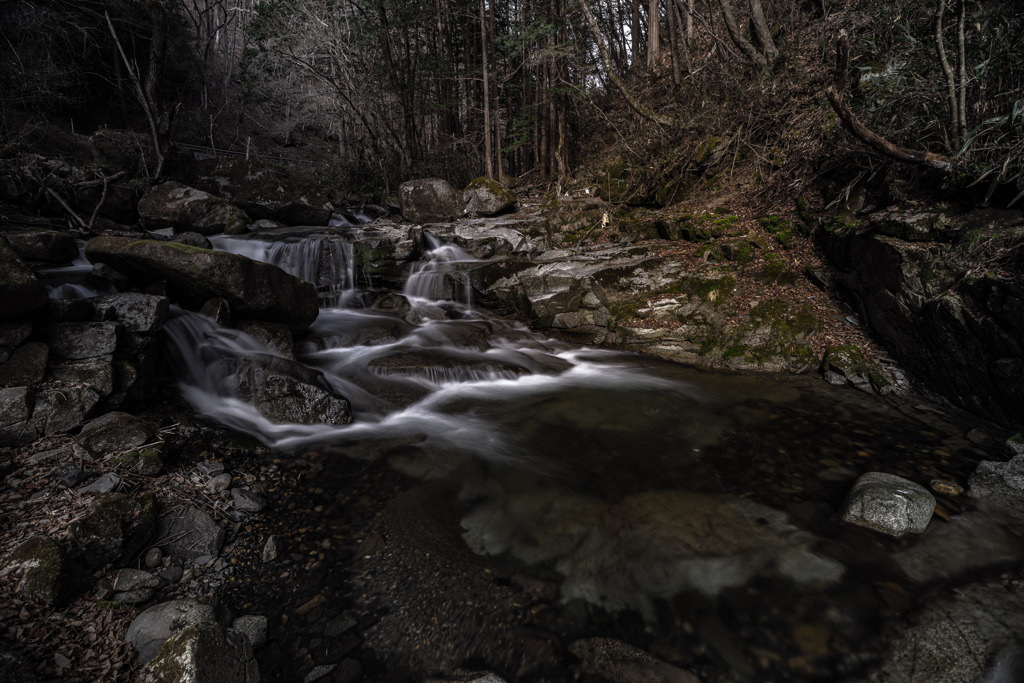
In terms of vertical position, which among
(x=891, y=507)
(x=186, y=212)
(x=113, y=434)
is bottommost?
(x=891, y=507)

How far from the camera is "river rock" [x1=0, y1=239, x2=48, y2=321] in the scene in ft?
12.0

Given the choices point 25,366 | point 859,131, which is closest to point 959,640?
point 859,131

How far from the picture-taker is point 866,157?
657 cm

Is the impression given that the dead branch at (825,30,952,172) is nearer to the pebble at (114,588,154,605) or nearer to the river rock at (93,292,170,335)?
the pebble at (114,588,154,605)

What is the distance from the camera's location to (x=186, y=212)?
1054 cm

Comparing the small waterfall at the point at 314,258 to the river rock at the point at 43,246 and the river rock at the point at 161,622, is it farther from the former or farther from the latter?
the river rock at the point at 161,622

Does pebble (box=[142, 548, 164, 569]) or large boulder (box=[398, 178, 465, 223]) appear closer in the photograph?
pebble (box=[142, 548, 164, 569])

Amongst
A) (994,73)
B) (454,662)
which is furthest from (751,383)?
(454,662)

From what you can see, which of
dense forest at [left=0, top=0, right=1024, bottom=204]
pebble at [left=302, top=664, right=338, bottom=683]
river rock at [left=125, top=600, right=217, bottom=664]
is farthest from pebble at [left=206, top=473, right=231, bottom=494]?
dense forest at [left=0, top=0, right=1024, bottom=204]

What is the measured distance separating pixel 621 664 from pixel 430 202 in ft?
43.3

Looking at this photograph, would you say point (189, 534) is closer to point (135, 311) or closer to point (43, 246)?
point (135, 311)

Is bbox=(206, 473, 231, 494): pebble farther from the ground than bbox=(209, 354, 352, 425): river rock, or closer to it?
closer to it

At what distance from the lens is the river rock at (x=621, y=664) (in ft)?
7.40

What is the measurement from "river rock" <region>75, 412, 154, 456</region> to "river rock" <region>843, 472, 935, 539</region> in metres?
5.70
